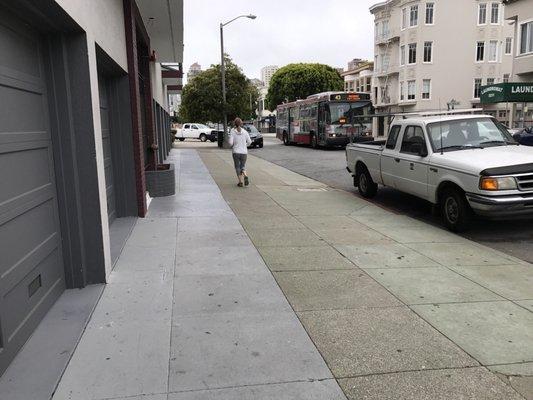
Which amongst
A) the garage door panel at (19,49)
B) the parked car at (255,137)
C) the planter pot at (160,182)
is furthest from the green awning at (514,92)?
the garage door panel at (19,49)

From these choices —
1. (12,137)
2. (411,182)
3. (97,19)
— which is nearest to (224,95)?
(411,182)

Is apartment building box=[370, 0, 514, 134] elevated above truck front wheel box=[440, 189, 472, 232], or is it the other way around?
apartment building box=[370, 0, 514, 134]

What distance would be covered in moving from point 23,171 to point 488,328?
13.2ft

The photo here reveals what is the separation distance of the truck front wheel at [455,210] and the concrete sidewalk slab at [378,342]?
3.57 m

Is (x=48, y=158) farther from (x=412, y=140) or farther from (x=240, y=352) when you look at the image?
(x=412, y=140)

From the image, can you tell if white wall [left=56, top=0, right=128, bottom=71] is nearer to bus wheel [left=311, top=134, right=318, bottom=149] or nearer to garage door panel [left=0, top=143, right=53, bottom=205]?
garage door panel [left=0, top=143, right=53, bottom=205]

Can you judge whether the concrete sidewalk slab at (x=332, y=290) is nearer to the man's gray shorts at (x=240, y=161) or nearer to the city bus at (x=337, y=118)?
the man's gray shorts at (x=240, y=161)

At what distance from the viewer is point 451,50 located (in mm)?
47875

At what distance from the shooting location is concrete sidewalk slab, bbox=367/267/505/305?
487 cm

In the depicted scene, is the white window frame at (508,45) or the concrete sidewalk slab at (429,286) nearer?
the concrete sidewalk slab at (429,286)

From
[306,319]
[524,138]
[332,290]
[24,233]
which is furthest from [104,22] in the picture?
[524,138]

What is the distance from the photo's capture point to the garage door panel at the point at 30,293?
343 cm

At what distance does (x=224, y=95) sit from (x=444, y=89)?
2579 cm

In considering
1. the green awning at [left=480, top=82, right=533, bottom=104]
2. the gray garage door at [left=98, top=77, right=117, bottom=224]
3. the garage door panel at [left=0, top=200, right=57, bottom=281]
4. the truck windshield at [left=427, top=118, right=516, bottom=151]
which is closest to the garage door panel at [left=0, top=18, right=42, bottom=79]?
the garage door panel at [left=0, top=200, right=57, bottom=281]
